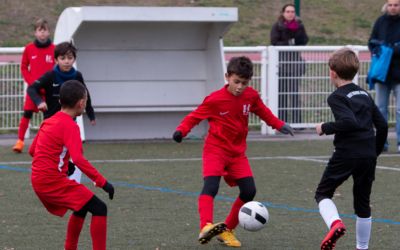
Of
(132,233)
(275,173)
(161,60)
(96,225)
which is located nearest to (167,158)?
(275,173)

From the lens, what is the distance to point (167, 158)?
13016 millimetres

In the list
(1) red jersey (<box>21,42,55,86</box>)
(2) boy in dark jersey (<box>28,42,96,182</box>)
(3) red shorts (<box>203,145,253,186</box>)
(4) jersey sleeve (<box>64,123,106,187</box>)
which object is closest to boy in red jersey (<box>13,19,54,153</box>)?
(1) red jersey (<box>21,42,55,86</box>)

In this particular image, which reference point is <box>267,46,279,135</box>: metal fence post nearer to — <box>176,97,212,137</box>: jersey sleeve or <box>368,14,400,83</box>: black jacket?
<box>368,14,400,83</box>: black jacket

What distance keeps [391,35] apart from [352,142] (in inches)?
249

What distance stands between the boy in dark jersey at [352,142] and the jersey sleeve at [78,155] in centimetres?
154

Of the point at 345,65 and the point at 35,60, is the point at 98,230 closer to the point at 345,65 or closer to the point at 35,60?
the point at 345,65

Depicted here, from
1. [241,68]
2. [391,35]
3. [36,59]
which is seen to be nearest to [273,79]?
[391,35]

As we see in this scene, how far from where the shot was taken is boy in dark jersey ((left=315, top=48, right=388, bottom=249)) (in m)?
6.99

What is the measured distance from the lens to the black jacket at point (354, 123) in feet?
22.8

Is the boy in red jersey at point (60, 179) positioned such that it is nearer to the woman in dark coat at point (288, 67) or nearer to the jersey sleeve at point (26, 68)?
the jersey sleeve at point (26, 68)

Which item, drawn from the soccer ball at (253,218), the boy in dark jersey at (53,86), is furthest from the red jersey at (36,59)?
the soccer ball at (253,218)

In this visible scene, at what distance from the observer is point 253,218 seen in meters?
7.52

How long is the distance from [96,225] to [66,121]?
2.30 feet

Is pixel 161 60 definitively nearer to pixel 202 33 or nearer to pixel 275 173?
pixel 202 33
